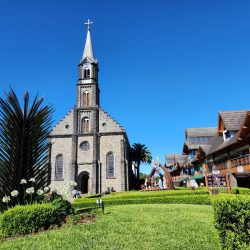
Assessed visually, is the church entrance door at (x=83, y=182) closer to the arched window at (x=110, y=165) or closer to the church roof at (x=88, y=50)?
the arched window at (x=110, y=165)

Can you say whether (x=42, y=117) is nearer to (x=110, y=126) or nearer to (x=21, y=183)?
(x=21, y=183)

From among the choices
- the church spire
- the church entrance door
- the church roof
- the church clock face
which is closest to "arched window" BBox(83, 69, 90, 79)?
the church roof

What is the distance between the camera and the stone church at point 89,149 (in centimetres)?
4116

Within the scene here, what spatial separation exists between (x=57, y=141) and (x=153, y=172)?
1698cm

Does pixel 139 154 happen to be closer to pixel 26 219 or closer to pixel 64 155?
pixel 64 155

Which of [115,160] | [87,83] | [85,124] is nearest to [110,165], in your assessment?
[115,160]

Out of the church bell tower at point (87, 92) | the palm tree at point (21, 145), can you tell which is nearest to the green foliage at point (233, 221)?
the palm tree at point (21, 145)

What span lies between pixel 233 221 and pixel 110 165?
36353mm

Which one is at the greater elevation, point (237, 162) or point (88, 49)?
point (88, 49)

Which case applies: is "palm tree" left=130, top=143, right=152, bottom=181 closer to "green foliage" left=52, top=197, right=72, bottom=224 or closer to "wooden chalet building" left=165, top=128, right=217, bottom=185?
"wooden chalet building" left=165, top=128, right=217, bottom=185

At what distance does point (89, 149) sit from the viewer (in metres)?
42.5

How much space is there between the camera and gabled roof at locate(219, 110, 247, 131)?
29203mm

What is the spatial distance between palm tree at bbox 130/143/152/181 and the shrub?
4587 centimetres

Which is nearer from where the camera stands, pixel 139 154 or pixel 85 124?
pixel 85 124
